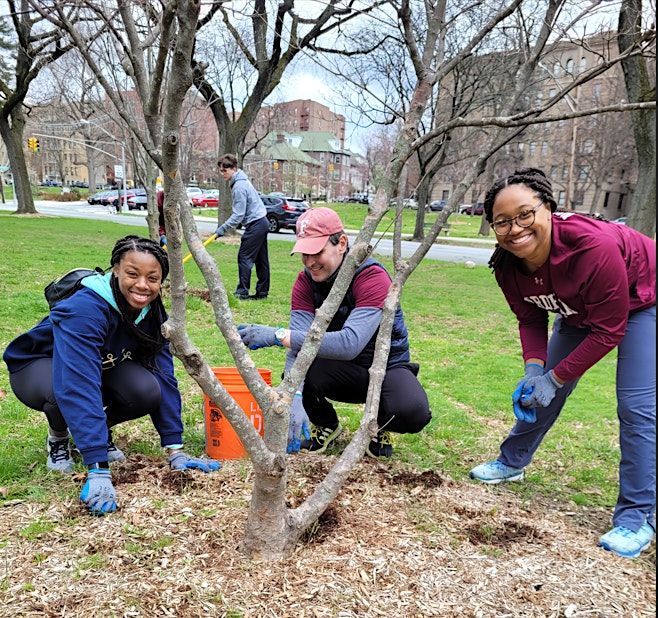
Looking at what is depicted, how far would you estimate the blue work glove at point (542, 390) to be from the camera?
2381 millimetres

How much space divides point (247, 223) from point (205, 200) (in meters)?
32.4

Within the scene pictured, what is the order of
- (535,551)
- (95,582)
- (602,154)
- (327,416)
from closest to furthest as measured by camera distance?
1. (95,582)
2. (535,551)
3. (327,416)
4. (602,154)

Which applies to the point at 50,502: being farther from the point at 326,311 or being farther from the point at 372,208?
the point at 372,208

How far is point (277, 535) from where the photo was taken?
1.99m

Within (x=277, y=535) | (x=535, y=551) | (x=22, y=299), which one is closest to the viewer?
(x=277, y=535)

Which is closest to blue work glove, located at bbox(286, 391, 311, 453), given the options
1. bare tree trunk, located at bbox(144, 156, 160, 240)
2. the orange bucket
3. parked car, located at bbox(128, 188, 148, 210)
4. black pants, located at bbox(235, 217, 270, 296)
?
the orange bucket

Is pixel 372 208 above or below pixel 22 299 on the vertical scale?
above

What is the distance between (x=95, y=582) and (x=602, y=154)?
33.6 m

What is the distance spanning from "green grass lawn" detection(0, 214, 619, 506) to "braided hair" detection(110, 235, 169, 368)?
2.01 feet

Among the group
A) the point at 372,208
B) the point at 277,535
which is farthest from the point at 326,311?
the point at 277,535

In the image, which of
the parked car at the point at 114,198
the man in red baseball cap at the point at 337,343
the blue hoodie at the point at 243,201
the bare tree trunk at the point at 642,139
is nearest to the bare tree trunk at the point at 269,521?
the man in red baseball cap at the point at 337,343

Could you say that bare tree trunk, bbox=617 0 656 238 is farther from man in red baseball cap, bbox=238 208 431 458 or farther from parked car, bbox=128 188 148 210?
parked car, bbox=128 188 148 210

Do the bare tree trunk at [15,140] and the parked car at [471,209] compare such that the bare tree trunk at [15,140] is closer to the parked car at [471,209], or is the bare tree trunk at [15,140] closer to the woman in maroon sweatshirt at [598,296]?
the woman in maroon sweatshirt at [598,296]

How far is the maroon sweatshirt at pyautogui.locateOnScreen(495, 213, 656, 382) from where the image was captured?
84.0 inches
